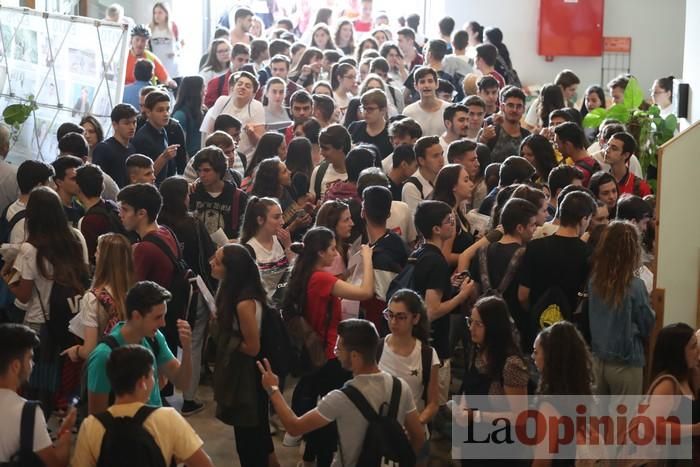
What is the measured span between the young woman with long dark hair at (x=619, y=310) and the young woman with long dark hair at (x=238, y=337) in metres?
1.69

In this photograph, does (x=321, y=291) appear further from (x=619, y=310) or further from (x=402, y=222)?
(x=619, y=310)

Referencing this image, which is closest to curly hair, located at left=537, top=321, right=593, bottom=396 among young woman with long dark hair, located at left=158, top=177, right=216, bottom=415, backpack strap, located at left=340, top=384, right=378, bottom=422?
backpack strap, located at left=340, top=384, right=378, bottom=422

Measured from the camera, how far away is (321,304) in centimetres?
600

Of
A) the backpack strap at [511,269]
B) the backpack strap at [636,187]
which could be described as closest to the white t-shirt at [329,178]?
the backpack strap at [636,187]

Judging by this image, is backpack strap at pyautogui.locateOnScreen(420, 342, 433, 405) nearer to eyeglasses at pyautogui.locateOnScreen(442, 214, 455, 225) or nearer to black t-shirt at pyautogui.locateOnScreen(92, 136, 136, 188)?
eyeglasses at pyautogui.locateOnScreen(442, 214, 455, 225)

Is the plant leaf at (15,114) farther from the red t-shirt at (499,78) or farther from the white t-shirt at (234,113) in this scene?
the red t-shirt at (499,78)

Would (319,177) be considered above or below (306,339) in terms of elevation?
above

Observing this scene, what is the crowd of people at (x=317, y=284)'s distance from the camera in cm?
481

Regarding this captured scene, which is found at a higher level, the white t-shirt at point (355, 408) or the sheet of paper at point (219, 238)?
the sheet of paper at point (219, 238)

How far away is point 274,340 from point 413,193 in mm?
2203

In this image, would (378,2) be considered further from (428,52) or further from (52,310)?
(52,310)

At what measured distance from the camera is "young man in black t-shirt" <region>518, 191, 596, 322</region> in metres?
6.08

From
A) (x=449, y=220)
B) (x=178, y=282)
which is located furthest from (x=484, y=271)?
(x=178, y=282)

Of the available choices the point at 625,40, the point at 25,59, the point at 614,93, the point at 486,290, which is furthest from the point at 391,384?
the point at 625,40
